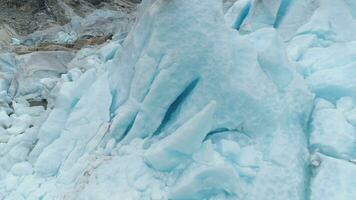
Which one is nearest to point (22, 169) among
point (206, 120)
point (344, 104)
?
point (206, 120)

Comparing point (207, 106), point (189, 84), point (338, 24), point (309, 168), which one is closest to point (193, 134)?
point (207, 106)

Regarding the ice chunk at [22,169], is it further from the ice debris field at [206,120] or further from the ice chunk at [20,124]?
the ice chunk at [20,124]

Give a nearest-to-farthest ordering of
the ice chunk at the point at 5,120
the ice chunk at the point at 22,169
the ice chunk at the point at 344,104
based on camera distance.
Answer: the ice chunk at the point at 344,104 → the ice chunk at the point at 22,169 → the ice chunk at the point at 5,120

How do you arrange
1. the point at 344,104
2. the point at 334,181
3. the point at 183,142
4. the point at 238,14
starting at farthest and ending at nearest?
1. the point at 238,14
2. the point at 344,104
3. the point at 183,142
4. the point at 334,181

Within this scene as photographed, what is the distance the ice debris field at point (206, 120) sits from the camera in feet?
11.1

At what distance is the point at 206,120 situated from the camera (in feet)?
11.2

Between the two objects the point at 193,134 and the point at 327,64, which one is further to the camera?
the point at 327,64

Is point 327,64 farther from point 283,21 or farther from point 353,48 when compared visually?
point 283,21

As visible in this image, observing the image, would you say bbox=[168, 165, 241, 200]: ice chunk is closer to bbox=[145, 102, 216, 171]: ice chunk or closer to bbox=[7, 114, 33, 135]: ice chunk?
bbox=[145, 102, 216, 171]: ice chunk

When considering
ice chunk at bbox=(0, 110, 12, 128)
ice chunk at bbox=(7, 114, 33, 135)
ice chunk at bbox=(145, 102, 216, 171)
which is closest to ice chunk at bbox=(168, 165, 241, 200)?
ice chunk at bbox=(145, 102, 216, 171)

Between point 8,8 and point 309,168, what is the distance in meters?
9.06

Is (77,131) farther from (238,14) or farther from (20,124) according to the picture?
(238,14)

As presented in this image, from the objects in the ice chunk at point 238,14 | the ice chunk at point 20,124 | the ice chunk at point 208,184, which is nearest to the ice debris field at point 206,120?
the ice chunk at point 208,184

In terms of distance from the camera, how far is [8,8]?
10.8m
